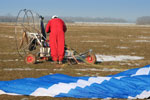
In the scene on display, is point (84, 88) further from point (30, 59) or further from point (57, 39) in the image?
point (30, 59)

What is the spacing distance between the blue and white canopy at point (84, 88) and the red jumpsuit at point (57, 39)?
14.0 ft

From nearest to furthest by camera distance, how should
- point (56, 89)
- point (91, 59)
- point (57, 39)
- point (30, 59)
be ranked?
point (56, 89), point (57, 39), point (30, 59), point (91, 59)

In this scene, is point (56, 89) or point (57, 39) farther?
point (57, 39)

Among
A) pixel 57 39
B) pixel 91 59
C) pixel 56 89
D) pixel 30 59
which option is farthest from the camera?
pixel 91 59

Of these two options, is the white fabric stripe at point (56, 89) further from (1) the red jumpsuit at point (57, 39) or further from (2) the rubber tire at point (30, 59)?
(2) the rubber tire at point (30, 59)

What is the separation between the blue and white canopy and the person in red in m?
4.26

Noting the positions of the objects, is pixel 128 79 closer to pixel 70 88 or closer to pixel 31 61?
pixel 70 88

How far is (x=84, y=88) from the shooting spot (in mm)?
6652

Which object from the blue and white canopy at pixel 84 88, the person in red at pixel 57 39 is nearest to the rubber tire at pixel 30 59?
the person in red at pixel 57 39

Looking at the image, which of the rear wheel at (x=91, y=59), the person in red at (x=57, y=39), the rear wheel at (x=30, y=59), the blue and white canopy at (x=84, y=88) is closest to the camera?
the blue and white canopy at (x=84, y=88)

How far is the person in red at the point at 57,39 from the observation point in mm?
11367

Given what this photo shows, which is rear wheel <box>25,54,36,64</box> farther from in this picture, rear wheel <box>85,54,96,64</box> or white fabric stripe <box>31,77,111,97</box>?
white fabric stripe <box>31,77,111,97</box>

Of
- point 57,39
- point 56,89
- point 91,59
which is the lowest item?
point 91,59

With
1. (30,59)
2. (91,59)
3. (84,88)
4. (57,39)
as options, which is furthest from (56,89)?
(91,59)
